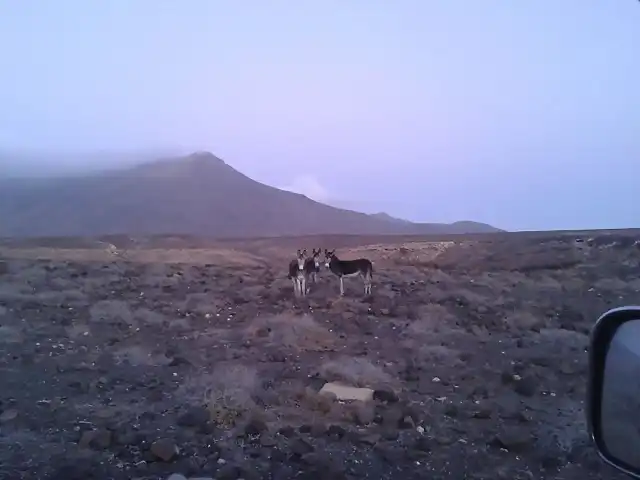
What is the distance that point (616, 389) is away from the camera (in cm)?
198

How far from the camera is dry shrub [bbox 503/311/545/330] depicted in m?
3.41

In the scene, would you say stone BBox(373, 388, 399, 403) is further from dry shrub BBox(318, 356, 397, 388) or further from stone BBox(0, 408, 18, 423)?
stone BBox(0, 408, 18, 423)

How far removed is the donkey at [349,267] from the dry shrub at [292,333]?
295mm

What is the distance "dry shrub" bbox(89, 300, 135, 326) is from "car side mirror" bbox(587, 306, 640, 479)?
2.46 m

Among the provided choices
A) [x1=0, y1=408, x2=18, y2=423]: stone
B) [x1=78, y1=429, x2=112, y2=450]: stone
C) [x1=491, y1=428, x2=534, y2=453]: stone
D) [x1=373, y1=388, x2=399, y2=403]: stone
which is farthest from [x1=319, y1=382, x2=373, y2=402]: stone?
[x1=0, y1=408, x2=18, y2=423]: stone

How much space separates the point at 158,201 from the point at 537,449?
8.39 ft

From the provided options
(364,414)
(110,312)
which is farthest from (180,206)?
(364,414)

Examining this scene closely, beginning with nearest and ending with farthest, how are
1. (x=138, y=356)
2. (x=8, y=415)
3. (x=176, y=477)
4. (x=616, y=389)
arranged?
(x=616, y=389), (x=176, y=477), (x=8, y=415), (x=138, y=356)

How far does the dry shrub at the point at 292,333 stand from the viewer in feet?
11.2

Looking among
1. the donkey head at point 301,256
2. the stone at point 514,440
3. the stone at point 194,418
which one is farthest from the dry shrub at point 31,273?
the stone at point 514,440

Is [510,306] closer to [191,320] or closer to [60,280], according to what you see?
[191,320]

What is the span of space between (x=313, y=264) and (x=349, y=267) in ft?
0.72

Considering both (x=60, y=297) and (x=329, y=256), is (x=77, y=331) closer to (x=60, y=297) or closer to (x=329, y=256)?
(x=60, y=297)

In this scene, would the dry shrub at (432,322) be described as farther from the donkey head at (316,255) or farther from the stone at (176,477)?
the stone at (176,477)
